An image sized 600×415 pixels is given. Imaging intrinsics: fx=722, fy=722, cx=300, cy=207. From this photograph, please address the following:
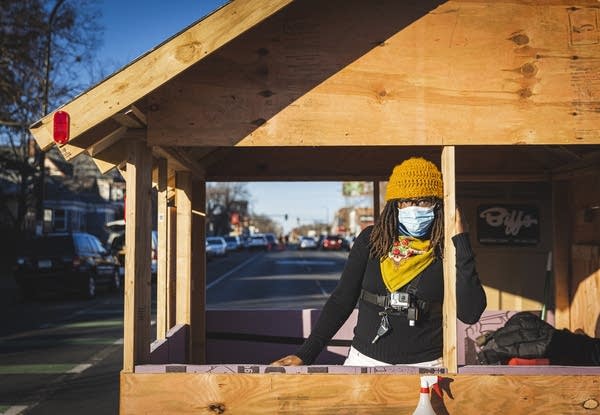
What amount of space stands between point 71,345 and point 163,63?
8395 mm

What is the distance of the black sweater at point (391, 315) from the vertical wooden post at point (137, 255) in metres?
0.90

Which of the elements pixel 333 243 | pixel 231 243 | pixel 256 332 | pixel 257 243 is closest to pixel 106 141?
pixel 256 332

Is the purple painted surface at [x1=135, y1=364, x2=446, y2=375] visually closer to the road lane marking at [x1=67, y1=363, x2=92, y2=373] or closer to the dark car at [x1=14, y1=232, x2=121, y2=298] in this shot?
the road lane marking at [x1=67, y1=363, x2=92, y2=373]

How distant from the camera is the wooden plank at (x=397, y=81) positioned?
4031mm

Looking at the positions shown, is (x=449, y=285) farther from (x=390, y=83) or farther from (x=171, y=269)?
(x=171, y=269)

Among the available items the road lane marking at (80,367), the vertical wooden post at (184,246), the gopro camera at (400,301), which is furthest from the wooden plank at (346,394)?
the road lane marking at (80,367)

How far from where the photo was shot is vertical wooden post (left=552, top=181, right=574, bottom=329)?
7.07 m

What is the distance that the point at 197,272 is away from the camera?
6.89 meters

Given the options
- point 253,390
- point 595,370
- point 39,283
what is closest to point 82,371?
point 253,390

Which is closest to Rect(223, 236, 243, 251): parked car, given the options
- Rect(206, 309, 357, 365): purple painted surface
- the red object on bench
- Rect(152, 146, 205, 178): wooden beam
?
Rect(206, 309, 357, 365): purple painted surface

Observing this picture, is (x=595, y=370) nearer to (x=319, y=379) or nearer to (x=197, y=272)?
(x=319, y=379)

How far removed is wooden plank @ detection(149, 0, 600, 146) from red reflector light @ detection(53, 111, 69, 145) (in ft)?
1.55

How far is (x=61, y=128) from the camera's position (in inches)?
152

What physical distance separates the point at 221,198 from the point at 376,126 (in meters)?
115
